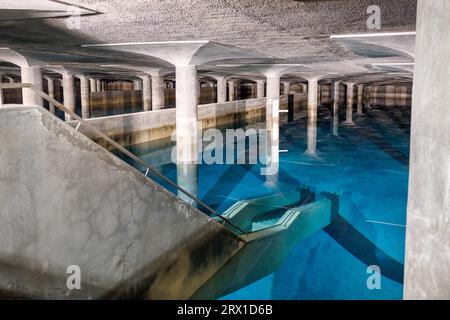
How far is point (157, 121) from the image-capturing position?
23750mm

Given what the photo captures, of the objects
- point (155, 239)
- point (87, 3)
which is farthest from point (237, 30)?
point (155, 239)

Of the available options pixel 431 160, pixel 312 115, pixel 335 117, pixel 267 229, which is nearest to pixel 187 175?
pixel 267 229

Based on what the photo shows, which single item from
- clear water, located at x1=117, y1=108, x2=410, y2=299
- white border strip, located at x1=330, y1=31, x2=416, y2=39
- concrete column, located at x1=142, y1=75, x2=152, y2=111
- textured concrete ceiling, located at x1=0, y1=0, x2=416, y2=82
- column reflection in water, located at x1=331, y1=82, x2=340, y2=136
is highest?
textured concrete ceiling, located at x1=0, y1=0, x2=416, y2=82

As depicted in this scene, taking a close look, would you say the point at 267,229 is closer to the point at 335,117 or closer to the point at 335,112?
the point at 335,117

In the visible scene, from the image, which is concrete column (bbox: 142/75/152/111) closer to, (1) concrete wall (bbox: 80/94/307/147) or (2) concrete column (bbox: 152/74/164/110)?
(2) concrete column (bbox: 152/74/164/110)

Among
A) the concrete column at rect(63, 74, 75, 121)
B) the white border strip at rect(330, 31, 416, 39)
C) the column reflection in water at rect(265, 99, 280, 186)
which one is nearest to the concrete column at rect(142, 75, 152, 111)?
the concrete column at rect(63, 74, 75, 121)

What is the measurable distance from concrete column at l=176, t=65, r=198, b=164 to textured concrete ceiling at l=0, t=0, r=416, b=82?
2870 mm

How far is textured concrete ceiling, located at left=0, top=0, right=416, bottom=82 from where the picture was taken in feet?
22.5

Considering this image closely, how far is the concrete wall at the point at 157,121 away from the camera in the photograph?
65.7ft

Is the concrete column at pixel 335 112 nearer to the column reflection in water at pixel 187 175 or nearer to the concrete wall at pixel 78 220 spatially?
the column reflection in water at pixel 187 175

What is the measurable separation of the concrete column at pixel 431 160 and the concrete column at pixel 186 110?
1176 cm

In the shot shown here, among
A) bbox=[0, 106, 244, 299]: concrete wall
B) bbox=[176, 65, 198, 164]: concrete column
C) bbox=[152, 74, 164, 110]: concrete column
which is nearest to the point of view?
bbox=[0, 106, 244, 299]: concrete wall

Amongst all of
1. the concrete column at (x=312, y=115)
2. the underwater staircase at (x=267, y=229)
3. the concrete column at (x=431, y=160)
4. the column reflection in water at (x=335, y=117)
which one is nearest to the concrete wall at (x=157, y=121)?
the concrete column at (x=312, y=115)
